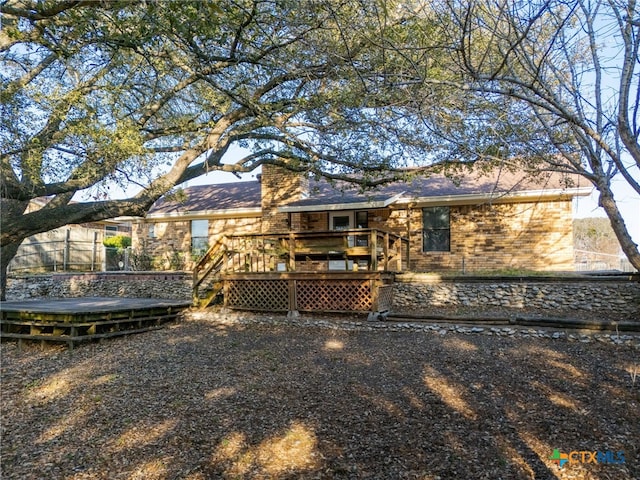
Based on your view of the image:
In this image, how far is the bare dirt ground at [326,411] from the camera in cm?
330

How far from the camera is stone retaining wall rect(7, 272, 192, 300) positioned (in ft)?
43.2

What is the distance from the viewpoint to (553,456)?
3.29m

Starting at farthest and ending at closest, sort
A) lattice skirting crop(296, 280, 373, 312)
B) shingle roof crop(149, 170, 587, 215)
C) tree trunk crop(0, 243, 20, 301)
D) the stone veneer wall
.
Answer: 1. the stone veneer wall
2. shingle roof crop(149, 170, 587, 215)
3. tree trunk crop(0, 243, 20, 301)
4. lattice skirting crop(296, 280, 373, 312)

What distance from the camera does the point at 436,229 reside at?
13430 millimetres

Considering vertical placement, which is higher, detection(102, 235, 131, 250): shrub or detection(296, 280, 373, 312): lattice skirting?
detection(102, 235, 131, 250): shrub

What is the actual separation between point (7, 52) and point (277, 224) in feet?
29.3

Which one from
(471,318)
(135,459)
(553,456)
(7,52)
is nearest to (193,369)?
(135,459)

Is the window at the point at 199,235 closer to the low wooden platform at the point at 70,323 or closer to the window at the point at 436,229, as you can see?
the low wooden platform at the point at 70,323

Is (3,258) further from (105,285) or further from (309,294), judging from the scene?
(309,294)

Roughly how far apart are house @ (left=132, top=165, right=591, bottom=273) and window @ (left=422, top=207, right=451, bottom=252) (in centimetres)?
3

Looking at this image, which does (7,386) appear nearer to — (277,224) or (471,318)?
(471,318)

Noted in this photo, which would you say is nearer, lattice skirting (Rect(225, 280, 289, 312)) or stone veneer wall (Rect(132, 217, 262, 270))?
lattice skirting (Rect(225, 280, 289, 312))

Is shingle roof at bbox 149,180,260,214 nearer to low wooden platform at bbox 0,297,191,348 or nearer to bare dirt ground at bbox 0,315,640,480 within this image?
low wooden platform at bbox 0,297,191,348

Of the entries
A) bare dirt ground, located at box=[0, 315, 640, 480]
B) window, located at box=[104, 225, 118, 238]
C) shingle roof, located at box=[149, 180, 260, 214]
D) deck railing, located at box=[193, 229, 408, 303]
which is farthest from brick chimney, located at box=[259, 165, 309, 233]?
window, located at box=[104, 225, 118, 238]
